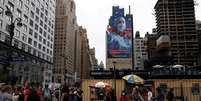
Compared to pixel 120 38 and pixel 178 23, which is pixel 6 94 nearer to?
pixel 120 38

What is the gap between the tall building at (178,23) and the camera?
125062 millimetres

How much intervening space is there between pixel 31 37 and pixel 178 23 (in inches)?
3170

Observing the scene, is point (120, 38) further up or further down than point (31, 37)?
further down

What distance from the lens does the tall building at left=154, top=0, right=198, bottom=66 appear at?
125 m

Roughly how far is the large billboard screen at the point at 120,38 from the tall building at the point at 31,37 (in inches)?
622

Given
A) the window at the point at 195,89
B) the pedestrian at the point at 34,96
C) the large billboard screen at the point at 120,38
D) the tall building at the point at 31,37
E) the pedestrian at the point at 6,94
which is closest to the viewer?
the pedestrian at the point at 6,94

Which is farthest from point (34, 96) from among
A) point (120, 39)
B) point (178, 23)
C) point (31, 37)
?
point (178, 23)

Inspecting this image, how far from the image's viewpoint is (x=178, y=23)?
5261 inches

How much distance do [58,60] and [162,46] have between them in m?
60.6

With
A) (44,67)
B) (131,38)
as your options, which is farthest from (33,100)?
(44,67)

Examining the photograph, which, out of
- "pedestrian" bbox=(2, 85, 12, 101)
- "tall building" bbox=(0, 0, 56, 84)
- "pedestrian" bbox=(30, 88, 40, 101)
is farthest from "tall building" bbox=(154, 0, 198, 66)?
"pedestrian" bbox=(2, 85, 12, 101)

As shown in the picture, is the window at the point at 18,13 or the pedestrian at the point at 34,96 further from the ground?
the window at the point at 18,13

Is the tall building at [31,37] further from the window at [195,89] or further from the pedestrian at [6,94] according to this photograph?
the pedestrian at [6,94]

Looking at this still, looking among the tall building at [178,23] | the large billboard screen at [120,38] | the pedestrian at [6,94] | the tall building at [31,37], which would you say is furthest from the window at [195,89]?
the tall building at [178,23]
